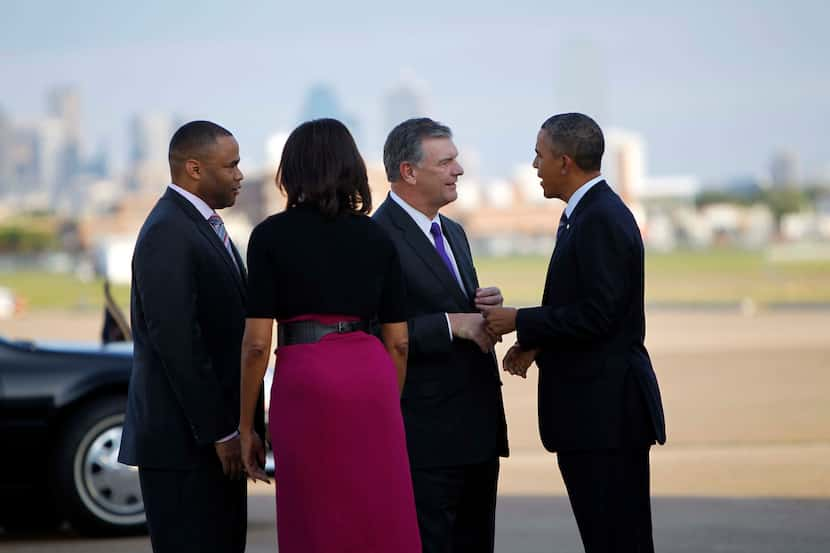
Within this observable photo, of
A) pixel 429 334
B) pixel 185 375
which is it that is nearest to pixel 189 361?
pixel 185 375

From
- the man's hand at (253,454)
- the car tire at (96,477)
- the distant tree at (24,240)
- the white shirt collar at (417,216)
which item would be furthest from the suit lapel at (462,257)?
the distant tree at (24,240)

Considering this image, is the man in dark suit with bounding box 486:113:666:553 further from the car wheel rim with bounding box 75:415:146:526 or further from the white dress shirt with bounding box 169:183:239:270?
the car wheel rim with bounding box 75:415:146:526

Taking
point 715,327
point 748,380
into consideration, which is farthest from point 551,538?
point 715,327

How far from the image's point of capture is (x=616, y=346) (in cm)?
524

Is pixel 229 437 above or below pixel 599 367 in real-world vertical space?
below

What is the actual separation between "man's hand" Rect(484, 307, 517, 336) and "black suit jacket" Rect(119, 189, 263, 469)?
0.95 m

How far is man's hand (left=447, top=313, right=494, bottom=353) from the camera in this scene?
5.43 m

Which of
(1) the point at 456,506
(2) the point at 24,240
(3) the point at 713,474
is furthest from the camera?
(2) the point at 24,240

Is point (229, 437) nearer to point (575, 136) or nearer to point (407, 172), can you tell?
point (407, 172)

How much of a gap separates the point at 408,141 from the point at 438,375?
868 millimetres

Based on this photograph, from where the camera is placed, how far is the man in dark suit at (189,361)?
4797 mm

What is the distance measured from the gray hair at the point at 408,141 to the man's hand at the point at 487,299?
0.53 metres

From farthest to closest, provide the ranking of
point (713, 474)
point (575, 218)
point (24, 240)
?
point (24, 240) < point (713, 474) < point (575, 218)

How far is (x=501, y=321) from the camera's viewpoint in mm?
5426
